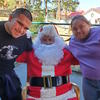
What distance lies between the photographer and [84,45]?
1.92 m

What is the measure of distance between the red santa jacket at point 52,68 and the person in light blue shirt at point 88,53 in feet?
0.40

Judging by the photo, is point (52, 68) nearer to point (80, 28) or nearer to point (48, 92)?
point (48, 92)

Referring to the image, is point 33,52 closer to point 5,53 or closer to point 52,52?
point 52,52

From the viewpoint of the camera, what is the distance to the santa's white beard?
2.06 meters

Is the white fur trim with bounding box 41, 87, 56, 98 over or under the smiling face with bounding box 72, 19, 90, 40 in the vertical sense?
under

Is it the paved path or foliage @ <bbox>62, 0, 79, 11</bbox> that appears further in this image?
foliage @ <bbox>62, 0, 79, 11</bbox>

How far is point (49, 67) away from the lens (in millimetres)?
2059

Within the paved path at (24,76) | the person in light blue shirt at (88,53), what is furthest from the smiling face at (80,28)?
the paved path at (24,76)

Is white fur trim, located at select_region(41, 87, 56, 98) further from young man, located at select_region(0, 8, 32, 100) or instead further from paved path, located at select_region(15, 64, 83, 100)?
paved path, located at select_region(15, 64, 83, 100)

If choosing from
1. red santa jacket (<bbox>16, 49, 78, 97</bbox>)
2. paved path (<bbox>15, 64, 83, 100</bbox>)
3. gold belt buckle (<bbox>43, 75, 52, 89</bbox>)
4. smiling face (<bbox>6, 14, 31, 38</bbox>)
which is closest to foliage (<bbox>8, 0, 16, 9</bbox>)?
paved path (<bbox>15, 64, 83, 100</bbox>)

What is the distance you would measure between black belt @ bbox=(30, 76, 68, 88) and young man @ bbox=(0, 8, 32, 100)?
135mm

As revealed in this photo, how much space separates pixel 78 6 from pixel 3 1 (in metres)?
6.78

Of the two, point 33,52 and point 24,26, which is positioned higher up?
point 24,26

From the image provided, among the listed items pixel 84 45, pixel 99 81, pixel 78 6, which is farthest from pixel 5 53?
pixel 78 6
